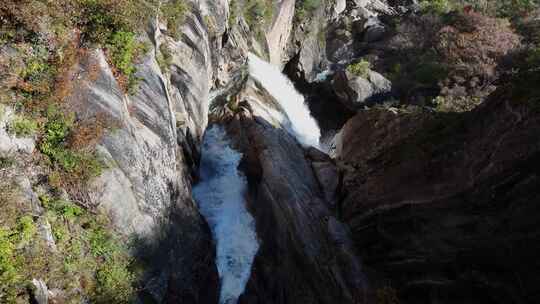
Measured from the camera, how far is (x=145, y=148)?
8539 mm

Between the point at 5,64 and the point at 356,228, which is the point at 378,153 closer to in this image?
the point at 356,228

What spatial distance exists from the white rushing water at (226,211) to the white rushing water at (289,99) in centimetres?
504

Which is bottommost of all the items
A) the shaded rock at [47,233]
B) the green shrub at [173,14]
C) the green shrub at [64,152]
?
the shaded rock at [47,233]

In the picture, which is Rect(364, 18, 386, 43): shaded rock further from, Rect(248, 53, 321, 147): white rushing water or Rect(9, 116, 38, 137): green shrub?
Rect(9, 116, 38, 137): green shrub

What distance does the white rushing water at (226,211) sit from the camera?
38.6 ft

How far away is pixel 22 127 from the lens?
6375 millimetres

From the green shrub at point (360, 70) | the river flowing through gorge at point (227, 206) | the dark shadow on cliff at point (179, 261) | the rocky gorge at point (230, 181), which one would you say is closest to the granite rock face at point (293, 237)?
the rocky gorge at point (230, 181)

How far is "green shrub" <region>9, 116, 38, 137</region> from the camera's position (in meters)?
6.29

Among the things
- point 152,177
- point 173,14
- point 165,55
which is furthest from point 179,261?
point 173,14

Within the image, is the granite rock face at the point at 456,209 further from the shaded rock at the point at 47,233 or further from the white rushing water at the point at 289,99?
the shaded rock at the point at 47,233

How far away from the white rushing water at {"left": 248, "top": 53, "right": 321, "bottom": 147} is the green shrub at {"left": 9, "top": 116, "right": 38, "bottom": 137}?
1450 cm

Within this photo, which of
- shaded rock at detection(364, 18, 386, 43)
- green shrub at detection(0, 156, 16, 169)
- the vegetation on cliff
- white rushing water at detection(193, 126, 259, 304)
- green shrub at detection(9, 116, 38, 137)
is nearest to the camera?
the vegetation on cliff

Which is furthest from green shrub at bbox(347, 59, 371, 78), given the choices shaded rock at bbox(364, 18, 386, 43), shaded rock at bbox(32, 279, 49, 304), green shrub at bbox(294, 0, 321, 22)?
shaded rock at bbox(32, 279, 49, 304)

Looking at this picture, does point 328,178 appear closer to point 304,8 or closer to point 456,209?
point 456,209
